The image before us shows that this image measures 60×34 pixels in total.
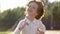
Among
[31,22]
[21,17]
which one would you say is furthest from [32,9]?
[21,17]

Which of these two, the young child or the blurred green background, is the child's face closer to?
the young child

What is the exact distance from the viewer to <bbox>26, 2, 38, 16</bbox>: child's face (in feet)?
5.51

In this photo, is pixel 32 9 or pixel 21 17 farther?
pixel 21 17

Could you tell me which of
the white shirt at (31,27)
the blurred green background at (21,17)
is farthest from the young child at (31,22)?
the blurred green background at (21,17)

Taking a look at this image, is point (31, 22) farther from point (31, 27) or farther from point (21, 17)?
point (21, 17)

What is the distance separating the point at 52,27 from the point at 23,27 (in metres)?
5.12

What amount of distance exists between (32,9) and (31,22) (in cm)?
12

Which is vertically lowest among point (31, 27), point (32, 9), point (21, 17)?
point (21, 17)

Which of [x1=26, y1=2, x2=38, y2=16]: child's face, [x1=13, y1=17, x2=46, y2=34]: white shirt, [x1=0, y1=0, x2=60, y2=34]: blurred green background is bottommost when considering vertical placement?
[x1=0, y1=0, x2=60, y2=34]: blurred green background

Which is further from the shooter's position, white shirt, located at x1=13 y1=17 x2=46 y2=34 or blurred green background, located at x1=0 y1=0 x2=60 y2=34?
blurred green background, located at x1=0 y1=0 x2=60 y2=34

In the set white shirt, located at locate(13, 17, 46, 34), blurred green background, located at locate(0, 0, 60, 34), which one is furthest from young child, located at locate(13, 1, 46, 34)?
blurred green background, located at locate(0, 0, 60, 34)

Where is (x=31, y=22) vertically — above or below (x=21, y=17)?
above

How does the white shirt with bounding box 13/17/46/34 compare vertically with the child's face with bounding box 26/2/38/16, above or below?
below

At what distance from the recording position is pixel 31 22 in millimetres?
1727
